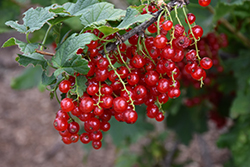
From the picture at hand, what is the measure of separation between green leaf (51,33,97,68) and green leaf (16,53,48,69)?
0.14 ft

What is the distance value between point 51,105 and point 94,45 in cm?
333

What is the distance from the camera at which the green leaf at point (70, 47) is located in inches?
19.7

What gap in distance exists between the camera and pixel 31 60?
22.2 inches

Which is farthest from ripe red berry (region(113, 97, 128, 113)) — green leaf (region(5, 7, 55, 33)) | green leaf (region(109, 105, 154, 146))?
green leaf (region(109, 105, 154, 146))

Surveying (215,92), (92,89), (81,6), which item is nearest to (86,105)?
(92,89)

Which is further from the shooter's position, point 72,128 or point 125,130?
point 125,130

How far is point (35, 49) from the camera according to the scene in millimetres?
544

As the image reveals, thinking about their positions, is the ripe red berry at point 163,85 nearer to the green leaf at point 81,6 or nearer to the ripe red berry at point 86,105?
the ripe red berry at point 86,105

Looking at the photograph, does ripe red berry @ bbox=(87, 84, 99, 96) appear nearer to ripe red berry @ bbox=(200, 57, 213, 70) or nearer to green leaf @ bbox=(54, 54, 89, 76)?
green leaf @ bbox=(54, 54, 89, 76)

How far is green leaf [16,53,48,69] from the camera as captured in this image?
0.55 meters

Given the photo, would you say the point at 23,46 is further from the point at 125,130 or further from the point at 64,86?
the point at 125,130

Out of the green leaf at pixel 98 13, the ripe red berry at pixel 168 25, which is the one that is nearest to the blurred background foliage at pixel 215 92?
the green leaf at pixel 98 13

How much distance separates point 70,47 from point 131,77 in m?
0.15

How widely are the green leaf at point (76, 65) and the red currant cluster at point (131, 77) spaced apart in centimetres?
3
